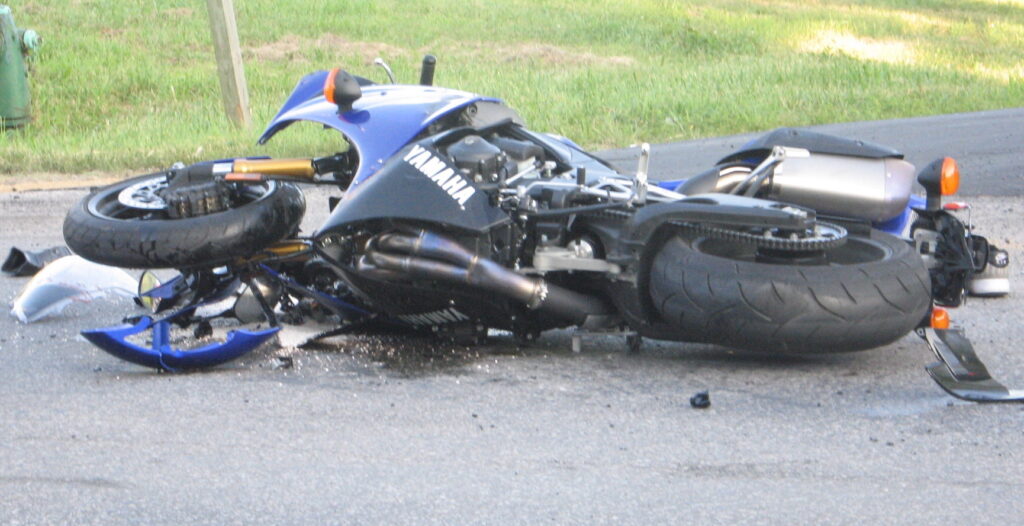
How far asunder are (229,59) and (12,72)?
285 cm

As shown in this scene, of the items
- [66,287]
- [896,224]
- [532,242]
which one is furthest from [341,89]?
[896,224]

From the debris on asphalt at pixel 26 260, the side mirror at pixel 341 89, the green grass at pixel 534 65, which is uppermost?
the side mirror at pixel 341 89

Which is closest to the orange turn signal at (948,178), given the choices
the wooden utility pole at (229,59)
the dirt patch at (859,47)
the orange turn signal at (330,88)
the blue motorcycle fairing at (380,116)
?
the blue motorcycle fairing at (380,116)

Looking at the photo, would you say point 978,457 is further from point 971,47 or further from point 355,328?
point 971,47

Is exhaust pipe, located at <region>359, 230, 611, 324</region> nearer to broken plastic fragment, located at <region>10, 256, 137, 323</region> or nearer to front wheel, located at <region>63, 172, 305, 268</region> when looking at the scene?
front wheel, located at <region>63, 172, 305, 268</region>

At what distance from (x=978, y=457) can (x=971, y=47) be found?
62.4 feet

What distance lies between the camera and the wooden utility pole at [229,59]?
13.1m

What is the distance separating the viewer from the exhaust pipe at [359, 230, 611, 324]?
5.28 m

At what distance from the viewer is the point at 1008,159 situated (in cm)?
1130

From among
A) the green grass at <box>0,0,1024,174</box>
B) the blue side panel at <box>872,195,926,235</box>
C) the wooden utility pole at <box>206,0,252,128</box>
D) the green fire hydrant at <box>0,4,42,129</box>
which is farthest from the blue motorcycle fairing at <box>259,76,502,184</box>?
the green fire hydrant at <box>0,4,42,129</box>

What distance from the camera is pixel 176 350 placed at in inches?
218

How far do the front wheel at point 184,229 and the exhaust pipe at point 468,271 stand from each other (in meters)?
0.64

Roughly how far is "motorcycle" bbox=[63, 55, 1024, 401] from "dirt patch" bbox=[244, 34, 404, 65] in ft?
44.7

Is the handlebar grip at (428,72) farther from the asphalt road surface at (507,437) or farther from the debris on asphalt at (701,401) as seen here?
the debris on asphalt at (701,401)
